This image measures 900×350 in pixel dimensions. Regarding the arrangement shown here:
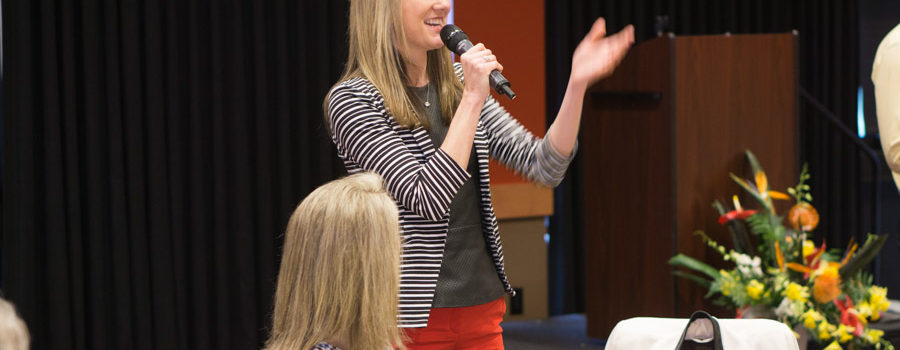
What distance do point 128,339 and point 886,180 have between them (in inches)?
169

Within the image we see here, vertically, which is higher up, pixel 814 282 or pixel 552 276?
pixel 814 282

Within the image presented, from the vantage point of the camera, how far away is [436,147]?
5.57ft

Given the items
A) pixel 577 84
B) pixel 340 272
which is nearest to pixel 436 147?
pixel 577 84


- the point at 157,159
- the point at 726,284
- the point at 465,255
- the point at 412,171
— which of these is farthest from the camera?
the point at 157,159

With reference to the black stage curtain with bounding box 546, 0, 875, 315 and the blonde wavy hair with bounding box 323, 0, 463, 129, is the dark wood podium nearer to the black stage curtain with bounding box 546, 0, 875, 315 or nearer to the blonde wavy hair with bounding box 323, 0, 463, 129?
the black stage curtain with bounding box 546, 0, 875, 315

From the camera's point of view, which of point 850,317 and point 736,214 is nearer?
point 850,317

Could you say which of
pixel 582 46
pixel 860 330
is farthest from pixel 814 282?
pixel 582 46

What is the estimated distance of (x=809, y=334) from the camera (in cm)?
336

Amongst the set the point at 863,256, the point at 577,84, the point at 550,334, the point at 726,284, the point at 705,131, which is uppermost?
the point at 577,84

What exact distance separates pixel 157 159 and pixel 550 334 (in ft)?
7.12

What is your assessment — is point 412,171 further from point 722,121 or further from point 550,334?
point 550,334

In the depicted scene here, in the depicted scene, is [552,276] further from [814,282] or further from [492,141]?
[492,141]

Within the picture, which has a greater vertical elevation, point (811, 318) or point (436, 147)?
point (436, 147)

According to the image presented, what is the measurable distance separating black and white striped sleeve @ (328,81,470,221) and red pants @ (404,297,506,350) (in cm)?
19
